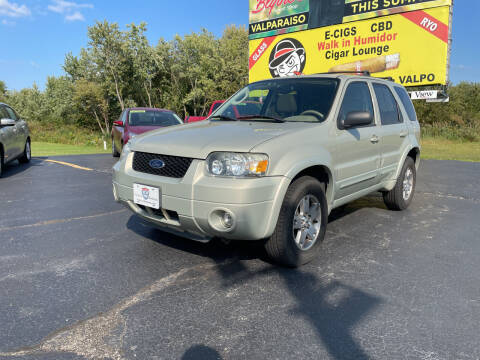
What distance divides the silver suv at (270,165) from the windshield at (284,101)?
1 cm

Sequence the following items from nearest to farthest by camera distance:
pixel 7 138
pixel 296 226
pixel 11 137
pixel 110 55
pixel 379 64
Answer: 1. pixel 296 226
2. pixel 7 138
3. pixel 11 137
4. pixel 379 64
5. pixel 110 55

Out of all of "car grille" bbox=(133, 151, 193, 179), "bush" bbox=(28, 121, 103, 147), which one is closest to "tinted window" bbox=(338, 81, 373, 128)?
"car grille" bbox=(133, 151, 193, 179)

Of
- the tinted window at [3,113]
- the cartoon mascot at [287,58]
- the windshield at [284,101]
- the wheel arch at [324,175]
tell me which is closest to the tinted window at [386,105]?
the windshield at [284,101]

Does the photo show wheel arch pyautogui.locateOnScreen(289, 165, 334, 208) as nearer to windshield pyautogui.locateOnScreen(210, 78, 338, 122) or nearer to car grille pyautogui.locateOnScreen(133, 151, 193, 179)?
windshield pyautogui.locateOnScreen(210, 78, 338, 122)

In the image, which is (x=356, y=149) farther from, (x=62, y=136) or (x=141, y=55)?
(x=141, y=55)

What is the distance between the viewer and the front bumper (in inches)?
112

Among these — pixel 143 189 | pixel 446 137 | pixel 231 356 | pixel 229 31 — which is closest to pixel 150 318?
pixel 231 356

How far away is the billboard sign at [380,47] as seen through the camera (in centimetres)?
1294

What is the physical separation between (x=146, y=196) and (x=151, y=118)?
8313 mm

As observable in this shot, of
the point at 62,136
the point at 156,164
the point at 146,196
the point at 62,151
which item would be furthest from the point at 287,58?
the point at 62,136

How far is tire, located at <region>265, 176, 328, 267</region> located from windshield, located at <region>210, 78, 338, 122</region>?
0.84 m

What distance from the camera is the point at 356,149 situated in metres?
4.06

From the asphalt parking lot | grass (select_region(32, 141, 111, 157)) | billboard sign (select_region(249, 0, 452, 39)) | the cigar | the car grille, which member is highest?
billboard sign (select_region(249, 0, 452, 39))

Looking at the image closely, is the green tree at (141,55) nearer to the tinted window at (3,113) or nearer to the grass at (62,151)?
the grass at (62,151)
